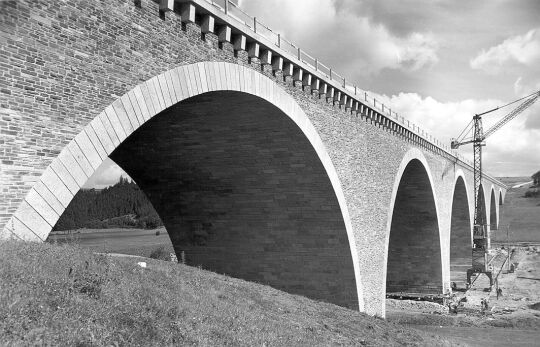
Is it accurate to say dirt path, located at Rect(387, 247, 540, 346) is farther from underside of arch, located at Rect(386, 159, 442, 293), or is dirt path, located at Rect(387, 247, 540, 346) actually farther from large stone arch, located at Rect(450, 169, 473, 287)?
large stone arch, located at Rect(450, 169, 473, 287)

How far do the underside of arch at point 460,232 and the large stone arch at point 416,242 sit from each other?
46.8 feet

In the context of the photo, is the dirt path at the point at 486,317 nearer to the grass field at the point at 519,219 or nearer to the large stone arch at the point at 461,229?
the large stone arch at the point at 461,229

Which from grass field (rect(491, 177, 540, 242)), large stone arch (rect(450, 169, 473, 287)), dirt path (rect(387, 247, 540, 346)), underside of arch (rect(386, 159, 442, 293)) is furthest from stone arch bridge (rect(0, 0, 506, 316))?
grass field (rect(491, 177, 540, 242))

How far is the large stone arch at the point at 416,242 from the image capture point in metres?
38.0

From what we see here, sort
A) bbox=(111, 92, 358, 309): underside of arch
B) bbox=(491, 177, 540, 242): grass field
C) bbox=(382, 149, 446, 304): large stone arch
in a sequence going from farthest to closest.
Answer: bbox=(491, 177, 540, 242): grass field
bbox=(382, 149, 446, 304): large stone arch
bbox=(111, 92, 358, 309): underside of arch

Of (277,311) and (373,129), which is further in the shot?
(373,129)

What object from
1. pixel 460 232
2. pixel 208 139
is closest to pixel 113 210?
pixel 460 232

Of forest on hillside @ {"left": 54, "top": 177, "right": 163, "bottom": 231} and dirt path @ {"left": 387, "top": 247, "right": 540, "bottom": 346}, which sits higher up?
forest on hillside @ {"left": 54, "top": 177, "right": 163, "bottom": 231}

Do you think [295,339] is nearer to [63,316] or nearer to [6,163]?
[63,316]

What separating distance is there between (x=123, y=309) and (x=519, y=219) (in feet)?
352

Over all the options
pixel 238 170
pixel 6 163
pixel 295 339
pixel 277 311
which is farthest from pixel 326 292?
pixel 6 163

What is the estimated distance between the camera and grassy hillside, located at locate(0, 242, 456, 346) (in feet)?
19.0

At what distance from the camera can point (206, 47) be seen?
1241 centimetres

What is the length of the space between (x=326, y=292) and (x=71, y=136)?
16134mm
